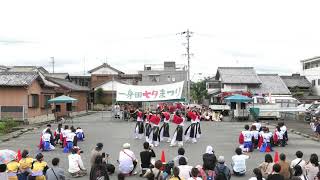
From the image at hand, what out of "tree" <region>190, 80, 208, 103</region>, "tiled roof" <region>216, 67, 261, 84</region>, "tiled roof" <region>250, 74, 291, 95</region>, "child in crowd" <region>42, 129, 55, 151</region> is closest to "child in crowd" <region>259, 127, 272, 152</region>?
"child in crowd" <region>42, 129, 55, 151</region>

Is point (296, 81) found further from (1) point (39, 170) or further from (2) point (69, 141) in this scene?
(1) point (39, 170)

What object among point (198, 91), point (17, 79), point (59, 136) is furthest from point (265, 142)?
point (198, 91)

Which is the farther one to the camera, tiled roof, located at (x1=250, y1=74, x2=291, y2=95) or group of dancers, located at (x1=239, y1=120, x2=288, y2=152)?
tiled roof, located at (x1=250, y1=74, x2=291, y2=95)

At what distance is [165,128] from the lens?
71.7 feet

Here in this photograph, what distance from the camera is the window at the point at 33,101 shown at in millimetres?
36544

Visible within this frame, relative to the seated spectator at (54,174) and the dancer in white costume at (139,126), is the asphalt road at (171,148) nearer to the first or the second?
the dancer in white costume at (139,126)

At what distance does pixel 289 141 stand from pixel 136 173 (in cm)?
1222

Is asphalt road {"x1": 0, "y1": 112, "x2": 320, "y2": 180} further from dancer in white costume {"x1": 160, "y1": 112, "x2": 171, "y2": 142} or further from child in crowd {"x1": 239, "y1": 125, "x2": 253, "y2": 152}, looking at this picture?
dancer in white costume {"x1": 160, "y1": 112, "x2": 171, "y2": 142}

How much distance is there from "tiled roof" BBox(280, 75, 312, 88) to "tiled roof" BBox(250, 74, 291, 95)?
12.3ft

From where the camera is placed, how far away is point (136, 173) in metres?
14.3

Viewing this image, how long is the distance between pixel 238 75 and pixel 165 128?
34.8 meters

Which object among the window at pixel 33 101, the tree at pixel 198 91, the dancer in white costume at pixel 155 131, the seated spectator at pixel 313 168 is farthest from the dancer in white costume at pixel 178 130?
the tree at pixel 198 91

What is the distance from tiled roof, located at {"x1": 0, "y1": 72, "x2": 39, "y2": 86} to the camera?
35250 mm

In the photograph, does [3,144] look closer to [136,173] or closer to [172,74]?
[136,173]
